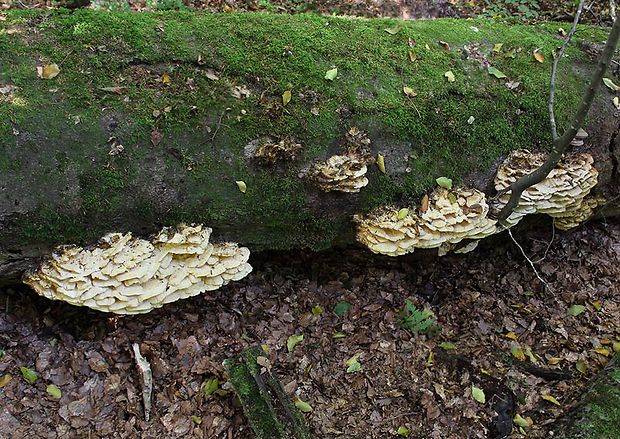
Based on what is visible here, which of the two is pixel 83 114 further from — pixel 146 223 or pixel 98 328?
pixel 98 328

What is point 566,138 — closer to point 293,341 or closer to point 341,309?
point 341,309

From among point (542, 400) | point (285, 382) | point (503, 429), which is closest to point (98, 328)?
point (285, 382)

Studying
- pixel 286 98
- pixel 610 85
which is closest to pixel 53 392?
pixel 286 98

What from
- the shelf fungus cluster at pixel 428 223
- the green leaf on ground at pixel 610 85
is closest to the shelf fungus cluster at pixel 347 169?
the shelf fungus cluster at pixel 428 223

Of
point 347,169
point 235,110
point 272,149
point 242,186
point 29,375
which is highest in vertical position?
point 235,110

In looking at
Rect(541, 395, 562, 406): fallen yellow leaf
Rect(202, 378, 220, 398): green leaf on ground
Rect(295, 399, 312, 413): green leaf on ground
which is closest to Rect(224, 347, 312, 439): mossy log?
Rect(295, 399, 312, 413): green leaf on ground

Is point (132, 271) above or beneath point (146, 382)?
above
